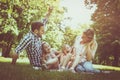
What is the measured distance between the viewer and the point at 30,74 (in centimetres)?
611

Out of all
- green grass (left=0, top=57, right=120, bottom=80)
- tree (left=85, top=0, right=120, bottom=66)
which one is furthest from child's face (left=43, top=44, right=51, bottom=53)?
tree (left=85, top=0, right=120, bottom=66)

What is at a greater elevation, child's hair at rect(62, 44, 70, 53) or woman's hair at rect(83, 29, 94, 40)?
woman's hair at rect(83, 29, 94, 40)

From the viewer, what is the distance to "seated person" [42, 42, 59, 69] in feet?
21.9

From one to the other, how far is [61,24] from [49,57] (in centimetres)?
85

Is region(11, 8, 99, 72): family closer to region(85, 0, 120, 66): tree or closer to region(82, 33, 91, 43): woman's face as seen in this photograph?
region(82, 33, 91, 43): woman's face

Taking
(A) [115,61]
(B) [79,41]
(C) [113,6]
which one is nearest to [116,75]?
(A) [115,61]

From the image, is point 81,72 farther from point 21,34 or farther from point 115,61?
point 21,34

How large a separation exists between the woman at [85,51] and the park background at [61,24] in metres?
0.12

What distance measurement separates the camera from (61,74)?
21.1ft

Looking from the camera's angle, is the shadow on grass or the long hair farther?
the long hair

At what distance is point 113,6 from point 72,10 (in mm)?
1085

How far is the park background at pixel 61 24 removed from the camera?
270 inches

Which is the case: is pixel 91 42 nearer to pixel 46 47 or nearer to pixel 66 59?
pixel 66 59

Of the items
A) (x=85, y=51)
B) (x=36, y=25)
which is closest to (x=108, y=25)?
(x=85, y=51)
